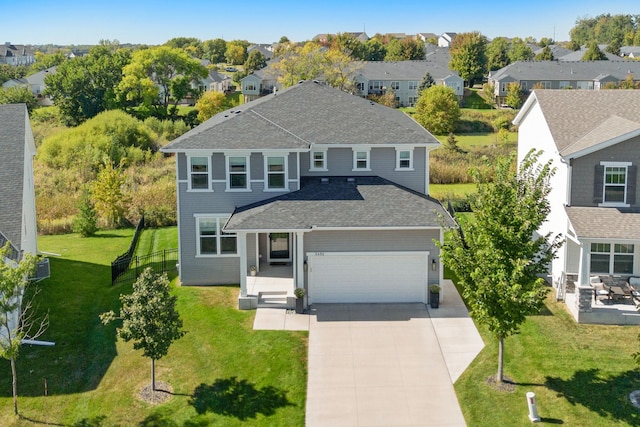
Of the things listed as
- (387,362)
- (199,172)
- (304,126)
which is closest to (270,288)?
(199,172)

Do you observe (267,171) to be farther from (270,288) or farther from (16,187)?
(16,187)

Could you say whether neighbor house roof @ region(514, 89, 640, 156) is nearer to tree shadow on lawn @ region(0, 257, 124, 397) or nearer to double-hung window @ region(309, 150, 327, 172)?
double-hung window @ region(309, 150, 327, 172)

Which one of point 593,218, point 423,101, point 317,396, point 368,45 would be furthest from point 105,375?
point 368,45

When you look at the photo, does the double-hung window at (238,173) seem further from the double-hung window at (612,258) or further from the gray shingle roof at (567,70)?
the gray shingle roof at (567,70)

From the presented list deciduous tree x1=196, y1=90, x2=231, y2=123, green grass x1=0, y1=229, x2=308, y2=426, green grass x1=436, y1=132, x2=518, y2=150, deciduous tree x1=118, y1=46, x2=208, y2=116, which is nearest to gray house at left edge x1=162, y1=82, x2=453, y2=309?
green grass x1=0, y1=229, x2=308, y2=426

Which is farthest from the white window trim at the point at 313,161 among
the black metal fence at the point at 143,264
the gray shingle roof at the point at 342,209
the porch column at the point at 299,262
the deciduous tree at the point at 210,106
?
the deciduous tree at the point at 210,106
